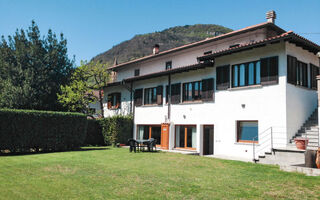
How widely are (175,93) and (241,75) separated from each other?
17.9 ft

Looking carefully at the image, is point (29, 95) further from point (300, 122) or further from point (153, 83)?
point (300, 122)

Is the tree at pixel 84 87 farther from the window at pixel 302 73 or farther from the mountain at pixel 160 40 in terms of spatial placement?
the mountain at pixel 160 40

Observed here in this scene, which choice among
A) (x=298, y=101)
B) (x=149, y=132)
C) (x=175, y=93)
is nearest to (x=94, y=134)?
(x=149, y=132)

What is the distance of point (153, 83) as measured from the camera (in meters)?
21.0

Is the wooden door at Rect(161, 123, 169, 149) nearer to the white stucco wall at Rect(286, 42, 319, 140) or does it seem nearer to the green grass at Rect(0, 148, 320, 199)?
the green grass at Rect(0, 148, 320, 199)

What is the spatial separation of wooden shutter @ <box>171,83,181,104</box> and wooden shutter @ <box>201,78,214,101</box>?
2.31 m

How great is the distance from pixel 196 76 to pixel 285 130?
679 centimetres

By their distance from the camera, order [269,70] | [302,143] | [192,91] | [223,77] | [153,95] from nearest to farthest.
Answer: [302,143] → [269,70] → [223,77] → [192,91] → [153,95]

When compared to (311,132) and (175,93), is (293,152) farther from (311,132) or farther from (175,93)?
(175,93)

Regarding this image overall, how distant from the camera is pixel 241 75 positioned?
48.1 ft

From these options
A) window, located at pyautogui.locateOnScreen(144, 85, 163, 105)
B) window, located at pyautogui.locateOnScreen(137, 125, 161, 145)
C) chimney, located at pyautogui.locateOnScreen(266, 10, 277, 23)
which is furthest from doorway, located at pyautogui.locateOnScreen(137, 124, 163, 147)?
chimney, located at pyautogui.locateOnScreen(266, 10, 277, 23)

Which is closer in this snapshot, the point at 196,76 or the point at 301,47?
the point at 301,47

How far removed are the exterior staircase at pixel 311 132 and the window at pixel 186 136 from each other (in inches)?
251

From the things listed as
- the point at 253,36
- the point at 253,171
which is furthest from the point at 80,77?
the point at 253,171
